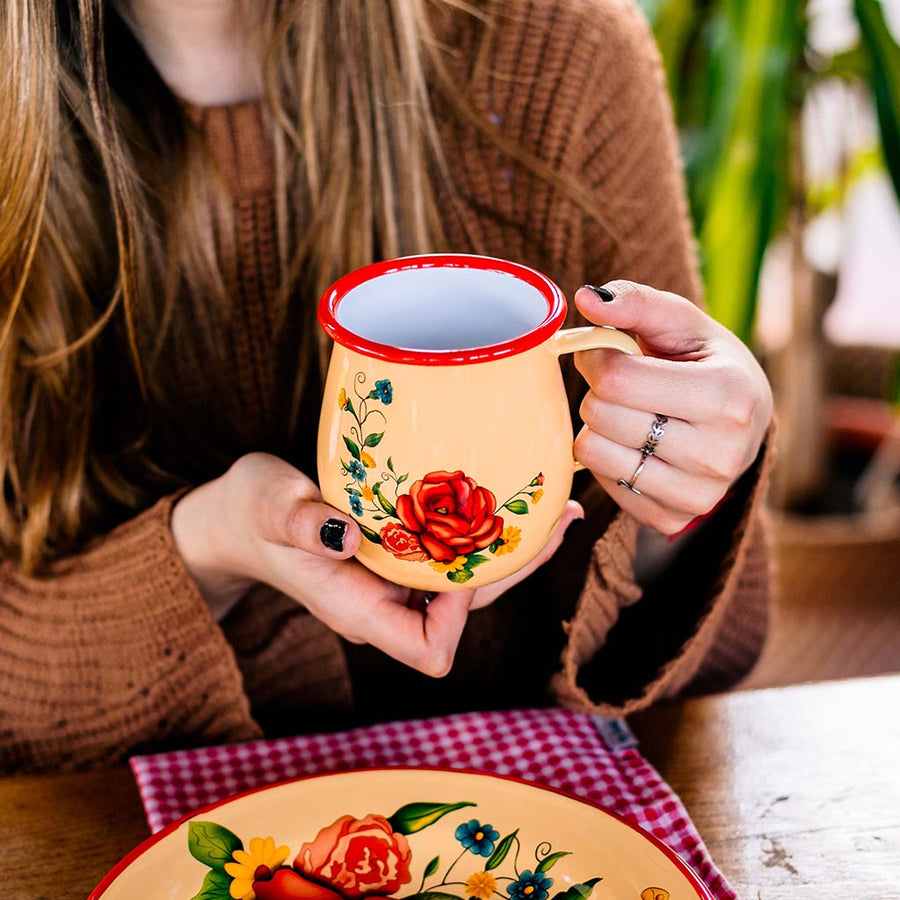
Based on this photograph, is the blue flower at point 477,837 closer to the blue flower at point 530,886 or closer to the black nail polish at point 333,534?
the blue flower at point 530,886

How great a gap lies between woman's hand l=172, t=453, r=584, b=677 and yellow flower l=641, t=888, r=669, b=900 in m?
0.17

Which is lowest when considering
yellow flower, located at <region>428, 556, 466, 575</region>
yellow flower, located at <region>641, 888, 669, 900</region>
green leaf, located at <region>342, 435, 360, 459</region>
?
yellow flower, located at <region>641, 888, 669, 900</region>

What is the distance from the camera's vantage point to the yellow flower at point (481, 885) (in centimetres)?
57

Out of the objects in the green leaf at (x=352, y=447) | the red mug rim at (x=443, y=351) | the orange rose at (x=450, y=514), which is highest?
the red mug rim at (x=443, y=351)

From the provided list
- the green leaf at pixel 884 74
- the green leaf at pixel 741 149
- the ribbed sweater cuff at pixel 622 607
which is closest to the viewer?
the ribbed sweater cuff at pixel 622 607

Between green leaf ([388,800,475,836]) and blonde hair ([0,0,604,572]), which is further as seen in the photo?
blonde hair ([0,0,604,572])

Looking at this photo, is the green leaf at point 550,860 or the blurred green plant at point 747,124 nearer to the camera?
the green leaf at point 550,860

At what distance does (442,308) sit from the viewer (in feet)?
1.90

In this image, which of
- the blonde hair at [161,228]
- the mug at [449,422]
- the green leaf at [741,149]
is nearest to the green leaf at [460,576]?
the mug at [449,422]

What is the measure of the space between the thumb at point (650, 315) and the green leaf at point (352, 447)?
0.15m

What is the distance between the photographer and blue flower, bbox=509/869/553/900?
0.56 meters

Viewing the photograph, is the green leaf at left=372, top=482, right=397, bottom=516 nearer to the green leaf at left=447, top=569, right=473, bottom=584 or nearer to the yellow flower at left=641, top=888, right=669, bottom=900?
the green leaf at left=447, top=569, right=473, bottom=584

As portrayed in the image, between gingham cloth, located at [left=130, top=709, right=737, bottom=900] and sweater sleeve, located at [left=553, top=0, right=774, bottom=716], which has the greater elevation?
sweater sleeve, located at [left=553, top=0, right=774, bottom=716]

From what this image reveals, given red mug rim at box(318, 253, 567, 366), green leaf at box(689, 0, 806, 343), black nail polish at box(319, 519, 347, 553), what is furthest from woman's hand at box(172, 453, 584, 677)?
green leaf at box(689, 0, 806, 343)
